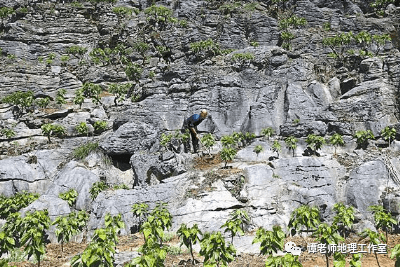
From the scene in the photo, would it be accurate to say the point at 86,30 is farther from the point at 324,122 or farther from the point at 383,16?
the point at 383,16

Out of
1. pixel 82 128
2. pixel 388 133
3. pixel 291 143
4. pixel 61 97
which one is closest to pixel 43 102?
pixel 61 97

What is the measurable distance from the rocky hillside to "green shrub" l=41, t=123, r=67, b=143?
153 millimetres

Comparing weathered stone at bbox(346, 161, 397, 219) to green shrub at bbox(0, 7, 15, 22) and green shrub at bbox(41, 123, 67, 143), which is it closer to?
green shrub at bbox(41, 123, 67, 143)

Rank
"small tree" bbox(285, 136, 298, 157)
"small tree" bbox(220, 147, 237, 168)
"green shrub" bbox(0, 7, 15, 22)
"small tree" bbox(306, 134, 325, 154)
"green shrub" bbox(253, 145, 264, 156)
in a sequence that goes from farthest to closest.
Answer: "green shrub" bbox(0, 7, 15, 22), "small tree" bbox(285, 136, 298, 157), "green shrub" bbox(253, 145, 264, 156), "small tree" bbox(306, 134, 325, 154), "small tree" bbox(220, 147, 237, 168)

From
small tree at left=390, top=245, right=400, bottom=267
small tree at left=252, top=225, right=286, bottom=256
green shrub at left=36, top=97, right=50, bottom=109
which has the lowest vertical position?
green shrub at left=36, top=97, right=50, bottom=109

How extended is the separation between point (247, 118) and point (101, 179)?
13074mm

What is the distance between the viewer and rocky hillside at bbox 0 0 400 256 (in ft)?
52.9

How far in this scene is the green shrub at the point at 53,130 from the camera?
25281 mm

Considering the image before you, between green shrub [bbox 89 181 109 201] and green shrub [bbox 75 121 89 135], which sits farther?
green shrub [bbox 75 121 89 135]

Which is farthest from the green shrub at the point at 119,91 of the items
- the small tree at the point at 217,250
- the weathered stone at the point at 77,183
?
the small tree at the point at 217,250

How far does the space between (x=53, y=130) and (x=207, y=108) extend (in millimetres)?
14198

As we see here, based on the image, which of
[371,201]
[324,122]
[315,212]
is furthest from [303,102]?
[315,212]

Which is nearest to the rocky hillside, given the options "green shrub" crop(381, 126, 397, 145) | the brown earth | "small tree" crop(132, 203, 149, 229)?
"green shrub" crop(381, 126, 397, 145)

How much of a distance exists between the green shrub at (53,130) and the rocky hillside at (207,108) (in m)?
0.15
